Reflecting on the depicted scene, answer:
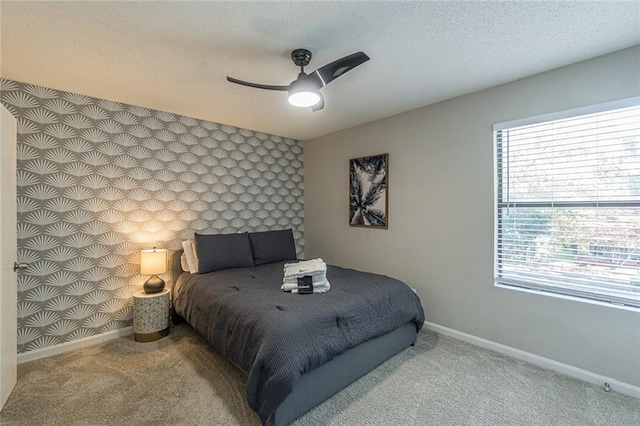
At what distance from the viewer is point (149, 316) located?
112 inches

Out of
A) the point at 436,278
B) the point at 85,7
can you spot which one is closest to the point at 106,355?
the point at 85,7

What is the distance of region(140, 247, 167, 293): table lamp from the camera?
9.59 feet

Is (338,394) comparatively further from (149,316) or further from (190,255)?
(190,255)

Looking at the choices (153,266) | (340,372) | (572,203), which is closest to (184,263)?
(153,266)

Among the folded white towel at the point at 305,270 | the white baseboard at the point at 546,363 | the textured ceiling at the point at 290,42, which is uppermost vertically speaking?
the textured ceiling at the point at 290,42

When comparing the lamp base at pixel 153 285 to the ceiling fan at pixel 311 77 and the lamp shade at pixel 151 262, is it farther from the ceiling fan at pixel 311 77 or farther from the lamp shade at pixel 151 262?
the ceiling fan at pixel 311 77

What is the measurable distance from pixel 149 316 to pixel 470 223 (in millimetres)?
3371

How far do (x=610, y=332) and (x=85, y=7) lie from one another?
4.12 metres

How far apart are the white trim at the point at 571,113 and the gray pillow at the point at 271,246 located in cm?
278

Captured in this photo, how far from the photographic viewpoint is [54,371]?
237cm

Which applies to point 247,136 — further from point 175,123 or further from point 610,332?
point 610,332

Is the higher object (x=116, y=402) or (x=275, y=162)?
(x=275, y=162)

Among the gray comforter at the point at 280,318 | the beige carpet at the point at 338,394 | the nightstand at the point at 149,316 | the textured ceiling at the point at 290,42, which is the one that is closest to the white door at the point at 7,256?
the beige carpet at the point at 338,394

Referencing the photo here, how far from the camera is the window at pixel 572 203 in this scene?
2.07 metres
